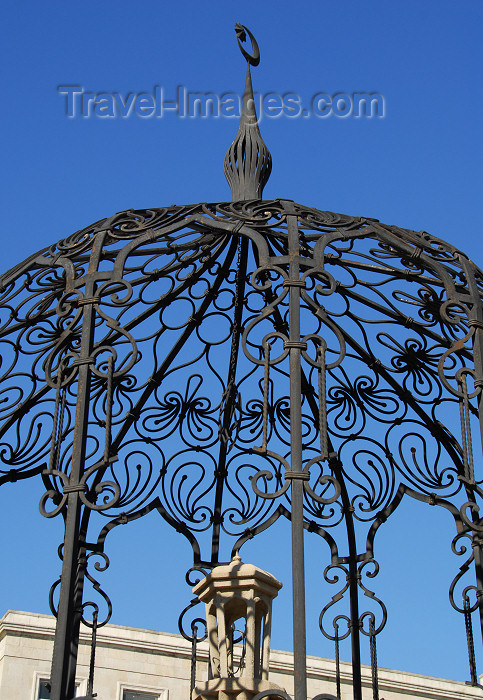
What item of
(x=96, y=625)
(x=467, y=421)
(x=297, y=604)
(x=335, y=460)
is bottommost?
(x=297, y=604)

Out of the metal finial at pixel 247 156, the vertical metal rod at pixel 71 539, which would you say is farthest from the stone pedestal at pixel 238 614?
the metal finial at pixel 247 156

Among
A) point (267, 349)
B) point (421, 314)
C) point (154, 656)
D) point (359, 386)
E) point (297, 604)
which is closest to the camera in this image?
point (297, 604)

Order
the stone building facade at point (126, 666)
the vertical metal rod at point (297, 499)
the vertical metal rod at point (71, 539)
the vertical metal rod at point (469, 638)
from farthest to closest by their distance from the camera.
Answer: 1. the stone building facade at point (126, 666)
2. the vertical metal rod at point (469, 638)
3. the vertical metal rod at point (71, 539)
4. the vertical metal rod at point (297, 499)

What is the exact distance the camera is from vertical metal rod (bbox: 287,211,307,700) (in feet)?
24.6

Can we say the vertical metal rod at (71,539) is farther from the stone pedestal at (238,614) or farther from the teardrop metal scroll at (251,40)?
the teardrop metal scroll at (251,40)

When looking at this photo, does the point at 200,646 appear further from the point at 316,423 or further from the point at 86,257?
the point at 86,257

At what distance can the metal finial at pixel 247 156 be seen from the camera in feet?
36.8

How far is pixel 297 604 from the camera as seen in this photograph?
7.70 meters

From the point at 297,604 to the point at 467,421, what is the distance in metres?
2.50

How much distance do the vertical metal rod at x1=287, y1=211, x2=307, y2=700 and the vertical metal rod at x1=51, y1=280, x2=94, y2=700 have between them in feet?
5.73

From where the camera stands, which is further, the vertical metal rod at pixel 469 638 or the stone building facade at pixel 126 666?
the stone building facade at pixel 126 666

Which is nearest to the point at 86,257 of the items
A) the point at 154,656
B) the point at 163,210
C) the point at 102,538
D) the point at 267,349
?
the point at 163,210

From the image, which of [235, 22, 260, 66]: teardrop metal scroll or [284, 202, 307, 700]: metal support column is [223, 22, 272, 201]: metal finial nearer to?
[235, 22, 260, 66]: teardrop metal scroll

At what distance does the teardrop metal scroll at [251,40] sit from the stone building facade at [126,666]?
19644mm
